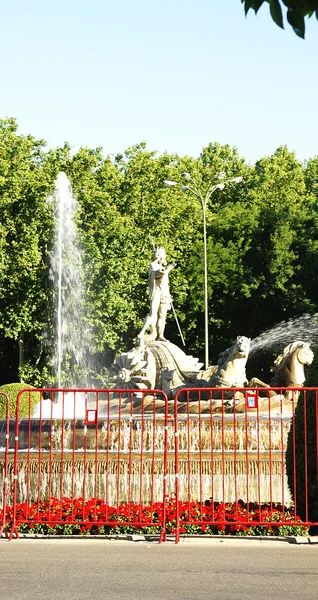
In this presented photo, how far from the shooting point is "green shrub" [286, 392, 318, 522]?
11.4 metres

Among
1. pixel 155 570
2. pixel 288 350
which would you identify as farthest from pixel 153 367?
pixel 155 570

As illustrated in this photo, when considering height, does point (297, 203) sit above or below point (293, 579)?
above

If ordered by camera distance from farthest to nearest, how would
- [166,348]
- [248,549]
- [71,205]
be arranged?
[71,205]
[166,348]
[248,549]

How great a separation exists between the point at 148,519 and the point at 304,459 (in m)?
1.96

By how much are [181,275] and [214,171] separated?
1207 centimetres

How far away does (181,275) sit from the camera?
48375 mm

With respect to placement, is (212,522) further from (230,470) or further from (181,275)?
(181,275)

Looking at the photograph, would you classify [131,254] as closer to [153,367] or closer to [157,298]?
[157,298]

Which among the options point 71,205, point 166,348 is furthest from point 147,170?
point 166,348

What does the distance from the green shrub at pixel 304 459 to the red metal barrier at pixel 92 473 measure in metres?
1.42

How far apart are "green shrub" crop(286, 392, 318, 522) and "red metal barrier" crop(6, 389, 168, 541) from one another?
1417 millimetres

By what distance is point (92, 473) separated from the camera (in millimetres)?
15586

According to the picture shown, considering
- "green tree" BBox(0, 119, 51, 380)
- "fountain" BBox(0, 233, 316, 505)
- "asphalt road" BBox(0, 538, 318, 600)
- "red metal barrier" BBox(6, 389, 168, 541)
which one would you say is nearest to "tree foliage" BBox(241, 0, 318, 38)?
"asphalt road" BBox(0, 538, 318, 600)

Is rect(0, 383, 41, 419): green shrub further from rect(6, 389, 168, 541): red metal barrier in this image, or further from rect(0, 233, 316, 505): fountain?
rect(6, 389, 168, 541): red metal barrier
